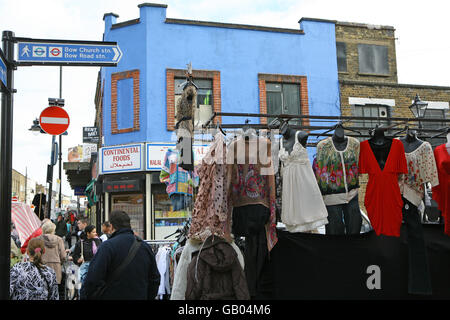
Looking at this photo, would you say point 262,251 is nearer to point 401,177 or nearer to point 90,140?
point 401,177

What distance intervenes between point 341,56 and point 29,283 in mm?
15919

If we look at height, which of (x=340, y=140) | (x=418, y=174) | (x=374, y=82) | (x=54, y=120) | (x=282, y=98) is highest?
(x=374, y=82)

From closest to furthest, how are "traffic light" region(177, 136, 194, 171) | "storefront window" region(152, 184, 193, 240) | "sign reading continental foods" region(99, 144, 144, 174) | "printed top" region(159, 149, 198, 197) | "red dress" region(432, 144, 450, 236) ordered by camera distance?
"red dress" region(432, 144, 450, 236)
"traffic light" region(177, 136, 194, 171)
"printed top" region(159, 149, 198, 197)
"sign reading continental foods" region(99, 144, 144, 174)
"storefront window" region(152, 184, 193, 240)

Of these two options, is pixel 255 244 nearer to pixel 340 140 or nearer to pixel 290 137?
pixel 290 137

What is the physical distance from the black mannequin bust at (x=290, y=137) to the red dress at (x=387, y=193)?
0.87m

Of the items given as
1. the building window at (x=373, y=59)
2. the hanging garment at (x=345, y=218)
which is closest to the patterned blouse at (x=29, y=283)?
the hanging garment at (x=345, y=218)

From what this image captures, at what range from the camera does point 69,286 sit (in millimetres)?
9234

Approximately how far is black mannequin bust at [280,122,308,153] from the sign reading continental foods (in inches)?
405

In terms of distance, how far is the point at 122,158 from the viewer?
1545 centimetres

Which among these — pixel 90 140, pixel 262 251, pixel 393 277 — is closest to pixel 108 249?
pixel 262 251

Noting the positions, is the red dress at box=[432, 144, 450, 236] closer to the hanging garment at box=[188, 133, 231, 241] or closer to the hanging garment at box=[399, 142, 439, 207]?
the hanging garment at box=[399, 142, 439, 207]

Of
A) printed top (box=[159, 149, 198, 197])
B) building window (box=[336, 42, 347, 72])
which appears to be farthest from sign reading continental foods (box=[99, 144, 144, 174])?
building window (box=[336, 42, 347, 72])

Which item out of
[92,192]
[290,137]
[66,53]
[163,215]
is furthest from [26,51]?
[92,192]

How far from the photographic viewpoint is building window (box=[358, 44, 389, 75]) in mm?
18719
